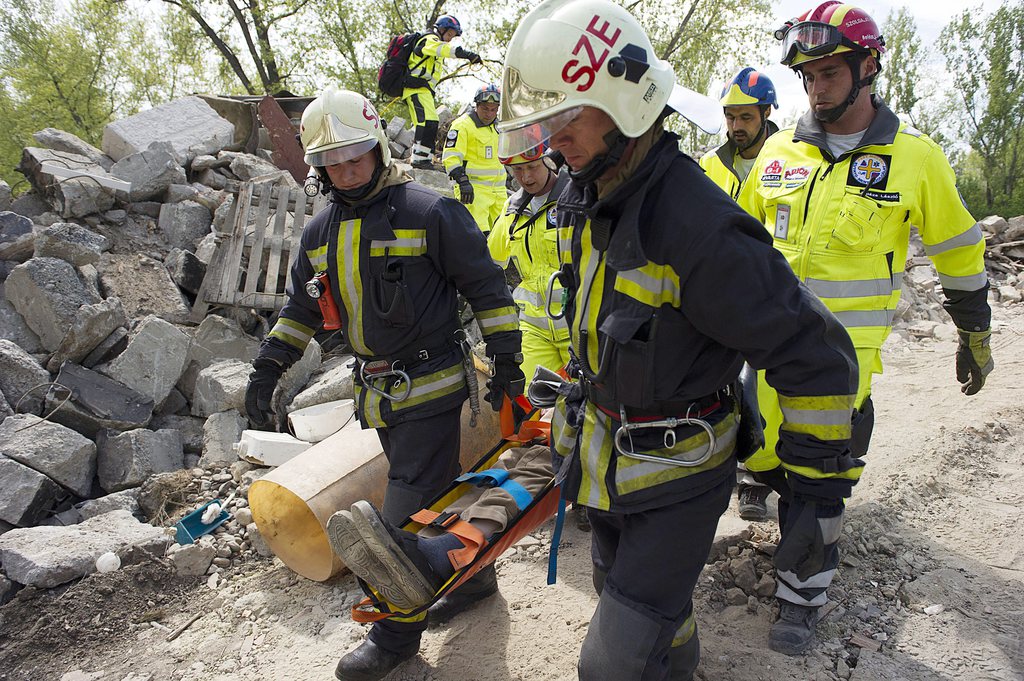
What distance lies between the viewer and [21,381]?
17.5 ft

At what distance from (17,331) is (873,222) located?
6260mm

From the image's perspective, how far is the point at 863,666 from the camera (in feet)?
9.11

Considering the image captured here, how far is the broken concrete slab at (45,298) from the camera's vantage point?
18.9ft

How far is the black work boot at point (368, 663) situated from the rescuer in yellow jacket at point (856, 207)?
158cm

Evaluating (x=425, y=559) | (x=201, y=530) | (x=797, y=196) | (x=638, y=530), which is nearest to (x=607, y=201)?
(x=638, y=530)

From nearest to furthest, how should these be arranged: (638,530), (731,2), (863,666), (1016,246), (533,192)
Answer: (638,530), (863,666), (533,192), (1016,246), (731,2)

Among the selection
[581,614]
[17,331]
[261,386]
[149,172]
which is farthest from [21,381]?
[581,614]

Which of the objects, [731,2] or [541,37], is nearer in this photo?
[541,37]

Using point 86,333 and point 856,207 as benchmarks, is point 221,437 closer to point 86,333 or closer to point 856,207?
point 86,333

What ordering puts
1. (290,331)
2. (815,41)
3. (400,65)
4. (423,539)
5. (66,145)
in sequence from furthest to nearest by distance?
1. (400,65)
2. (66,145)
3. (290,331)
4. (815,41)
5. (423,539)

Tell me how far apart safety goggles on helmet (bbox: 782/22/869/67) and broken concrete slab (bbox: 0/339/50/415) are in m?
5.50

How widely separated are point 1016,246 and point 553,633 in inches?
474

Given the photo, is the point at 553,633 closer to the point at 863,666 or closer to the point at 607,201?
the point at 863,666

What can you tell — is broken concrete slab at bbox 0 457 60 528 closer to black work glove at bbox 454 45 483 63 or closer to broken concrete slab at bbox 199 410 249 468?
broken concrete slab at bbox 199 410 249 468
